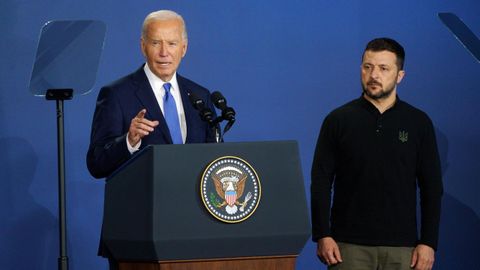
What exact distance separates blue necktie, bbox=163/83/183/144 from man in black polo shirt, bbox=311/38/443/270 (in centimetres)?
86

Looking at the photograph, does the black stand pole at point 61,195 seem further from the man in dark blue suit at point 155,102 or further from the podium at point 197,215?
the podium at point 197,215

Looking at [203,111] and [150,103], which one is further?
[150,103]

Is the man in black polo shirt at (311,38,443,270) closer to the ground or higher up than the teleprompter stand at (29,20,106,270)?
closer to the ground

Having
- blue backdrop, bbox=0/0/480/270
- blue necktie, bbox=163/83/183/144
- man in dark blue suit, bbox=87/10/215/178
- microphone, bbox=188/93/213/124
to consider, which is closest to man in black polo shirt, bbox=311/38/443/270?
man in dark blue suit, bbox=87/10/215/178

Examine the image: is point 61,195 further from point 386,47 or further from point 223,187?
point 386,47

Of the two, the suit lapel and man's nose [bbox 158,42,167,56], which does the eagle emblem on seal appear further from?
man's nose [bbox 158,42,167,56]

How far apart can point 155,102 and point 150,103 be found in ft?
0.06

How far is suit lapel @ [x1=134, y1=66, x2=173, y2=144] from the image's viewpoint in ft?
10.1

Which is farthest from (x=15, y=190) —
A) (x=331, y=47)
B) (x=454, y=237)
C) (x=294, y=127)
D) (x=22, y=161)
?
(x=454, y=237)

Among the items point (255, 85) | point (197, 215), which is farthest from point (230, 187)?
point (255, 85)

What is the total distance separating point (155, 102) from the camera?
3.15m

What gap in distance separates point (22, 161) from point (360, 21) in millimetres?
1865

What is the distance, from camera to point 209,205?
258 cm

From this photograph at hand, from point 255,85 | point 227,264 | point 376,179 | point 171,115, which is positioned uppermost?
point 255,85
